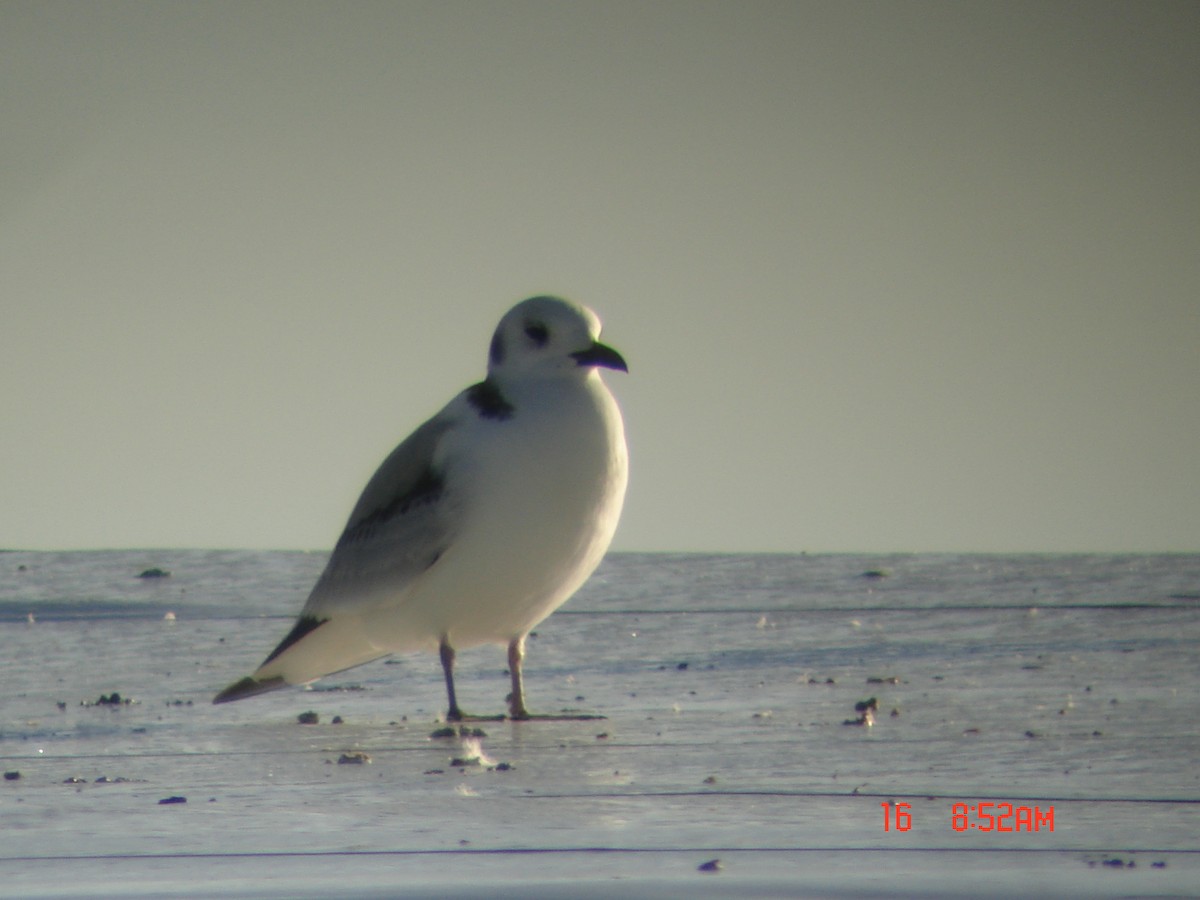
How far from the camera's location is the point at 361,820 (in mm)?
3707

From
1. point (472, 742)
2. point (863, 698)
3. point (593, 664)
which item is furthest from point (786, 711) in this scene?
point (593, 664)

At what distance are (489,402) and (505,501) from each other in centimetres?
28

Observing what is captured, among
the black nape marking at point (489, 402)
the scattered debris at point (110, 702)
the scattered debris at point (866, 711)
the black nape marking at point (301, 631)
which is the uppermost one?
the black nape marking at point (489, 402)

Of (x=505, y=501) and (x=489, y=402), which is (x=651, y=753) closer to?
(x=505, y=501)

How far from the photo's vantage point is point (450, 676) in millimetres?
5605

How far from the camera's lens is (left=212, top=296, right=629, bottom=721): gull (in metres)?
5.50

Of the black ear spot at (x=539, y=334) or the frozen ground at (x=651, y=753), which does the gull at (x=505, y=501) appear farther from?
the frozen ground at (x=651, y=753)

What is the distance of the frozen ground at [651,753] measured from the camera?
3211 millimetres

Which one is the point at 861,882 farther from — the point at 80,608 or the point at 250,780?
the point at 80,608

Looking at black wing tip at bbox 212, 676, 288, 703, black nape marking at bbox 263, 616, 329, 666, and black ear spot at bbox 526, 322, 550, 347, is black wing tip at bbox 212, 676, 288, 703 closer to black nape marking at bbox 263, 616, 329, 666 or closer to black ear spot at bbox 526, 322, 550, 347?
black nape marking at bbox 263, 616, 329, 666

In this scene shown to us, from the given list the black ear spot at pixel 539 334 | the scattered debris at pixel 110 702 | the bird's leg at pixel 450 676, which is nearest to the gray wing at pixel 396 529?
the bird's leg at pixel 450 676

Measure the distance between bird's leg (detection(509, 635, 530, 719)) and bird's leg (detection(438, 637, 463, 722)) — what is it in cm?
14

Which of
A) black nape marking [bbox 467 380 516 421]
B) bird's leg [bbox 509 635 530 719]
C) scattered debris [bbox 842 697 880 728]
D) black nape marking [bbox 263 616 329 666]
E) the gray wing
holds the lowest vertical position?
scattered debris [bbox 842 697 880 728]
